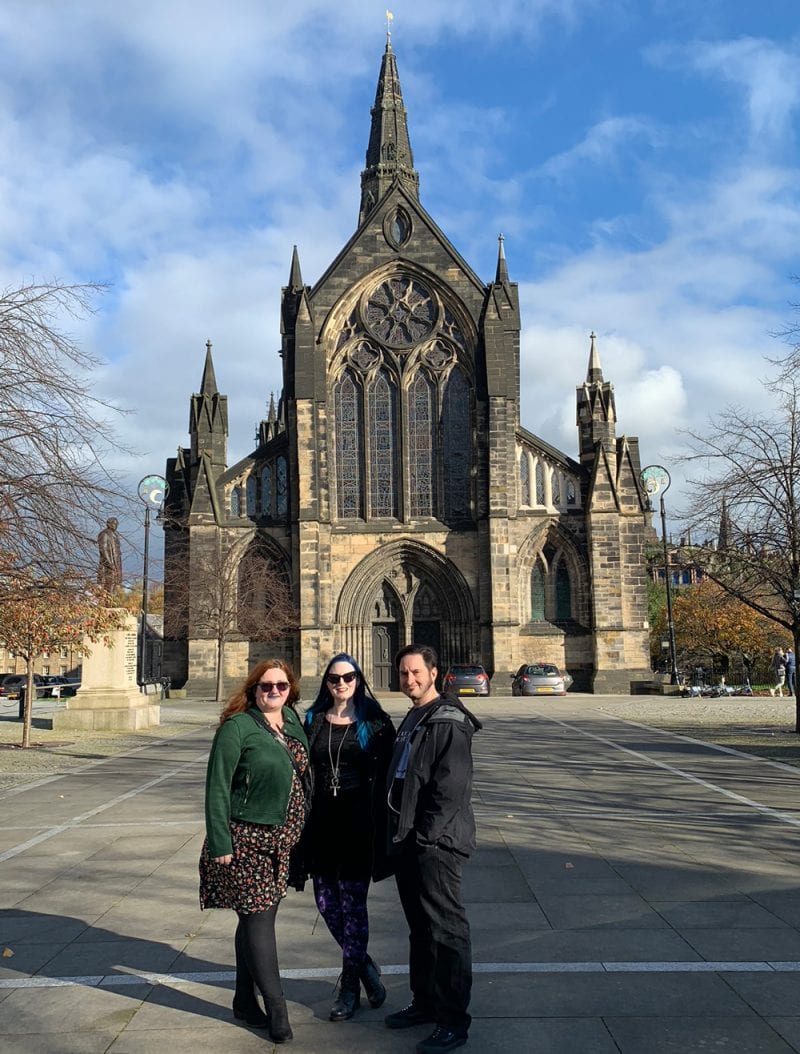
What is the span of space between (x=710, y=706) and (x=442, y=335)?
16.7 m

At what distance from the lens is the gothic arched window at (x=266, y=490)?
37688mm

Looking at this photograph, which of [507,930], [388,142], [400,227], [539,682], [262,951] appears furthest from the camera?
[388,142]

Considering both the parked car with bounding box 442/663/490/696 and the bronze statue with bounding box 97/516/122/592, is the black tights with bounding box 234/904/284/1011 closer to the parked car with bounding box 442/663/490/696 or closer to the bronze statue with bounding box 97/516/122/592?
the bronze statue with bounding box 97/516/122/592

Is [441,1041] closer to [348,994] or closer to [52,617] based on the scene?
[348,994]

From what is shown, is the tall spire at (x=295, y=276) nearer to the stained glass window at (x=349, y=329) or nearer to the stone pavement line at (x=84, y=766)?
the stained glass window at (x=349, y=329)

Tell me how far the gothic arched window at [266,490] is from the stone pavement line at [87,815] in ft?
74.5

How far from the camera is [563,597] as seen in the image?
37.1 m

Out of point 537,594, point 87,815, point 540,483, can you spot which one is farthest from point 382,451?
point 87,815

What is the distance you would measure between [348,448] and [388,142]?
892 inches

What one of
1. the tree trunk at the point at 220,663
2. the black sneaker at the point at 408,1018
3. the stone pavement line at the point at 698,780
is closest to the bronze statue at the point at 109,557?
the stone pavement line at the point at 698,780

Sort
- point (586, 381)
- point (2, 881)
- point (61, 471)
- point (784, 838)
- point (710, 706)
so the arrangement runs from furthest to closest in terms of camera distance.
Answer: point (586, 381), point (710, 706), point (61, 471), point (784, 838), point (2, 881)

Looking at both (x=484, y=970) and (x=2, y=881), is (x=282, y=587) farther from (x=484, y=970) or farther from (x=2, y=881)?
(x=484, y=970)

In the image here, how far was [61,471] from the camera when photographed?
38.0ft

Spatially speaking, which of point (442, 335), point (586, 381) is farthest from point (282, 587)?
point (586, 381)
